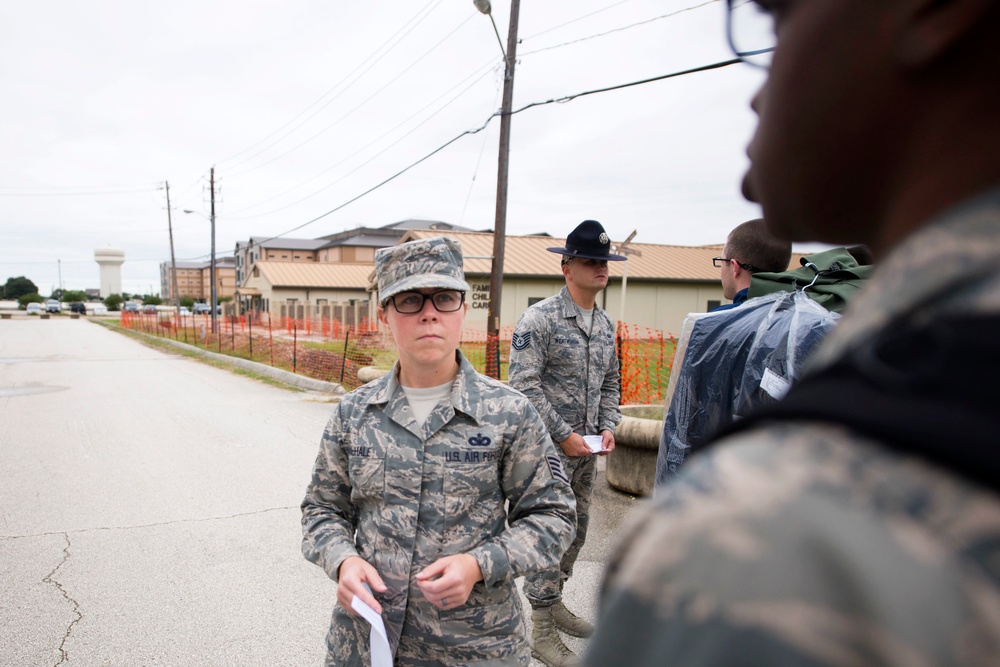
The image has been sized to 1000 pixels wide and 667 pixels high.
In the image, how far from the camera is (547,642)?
3.41m

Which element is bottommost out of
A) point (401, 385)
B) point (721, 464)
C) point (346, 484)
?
point (346, 484)

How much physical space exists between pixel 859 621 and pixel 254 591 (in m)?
4.31

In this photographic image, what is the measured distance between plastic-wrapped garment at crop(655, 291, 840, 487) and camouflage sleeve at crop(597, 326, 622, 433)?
4.81 feet

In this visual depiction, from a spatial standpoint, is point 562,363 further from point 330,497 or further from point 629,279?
point 629,279

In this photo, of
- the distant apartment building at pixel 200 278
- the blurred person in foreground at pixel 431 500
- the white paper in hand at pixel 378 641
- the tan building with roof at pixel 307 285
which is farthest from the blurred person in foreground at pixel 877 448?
the distant apartment building at pixel 200 278

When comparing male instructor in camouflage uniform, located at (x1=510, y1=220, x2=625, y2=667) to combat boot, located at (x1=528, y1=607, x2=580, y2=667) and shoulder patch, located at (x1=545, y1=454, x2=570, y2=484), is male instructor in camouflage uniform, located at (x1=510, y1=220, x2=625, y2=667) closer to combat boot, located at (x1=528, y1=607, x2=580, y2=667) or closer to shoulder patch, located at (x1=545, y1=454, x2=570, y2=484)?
combat boot, located at (x1=528, y1=607, x2=580, y2=667)

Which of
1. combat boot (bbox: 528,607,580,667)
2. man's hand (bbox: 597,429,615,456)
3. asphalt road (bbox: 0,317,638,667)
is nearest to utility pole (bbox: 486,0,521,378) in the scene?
asphalt road (bbox: 0,317,638,667)

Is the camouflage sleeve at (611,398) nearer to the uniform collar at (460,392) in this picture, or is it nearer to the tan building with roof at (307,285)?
the uniform collar at (460,392)

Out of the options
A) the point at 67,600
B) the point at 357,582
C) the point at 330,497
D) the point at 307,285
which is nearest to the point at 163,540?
the point at 67,600

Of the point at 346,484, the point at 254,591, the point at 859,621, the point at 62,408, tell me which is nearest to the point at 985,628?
the point at 859,621

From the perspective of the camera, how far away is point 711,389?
2283mm

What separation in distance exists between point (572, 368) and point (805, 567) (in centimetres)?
342

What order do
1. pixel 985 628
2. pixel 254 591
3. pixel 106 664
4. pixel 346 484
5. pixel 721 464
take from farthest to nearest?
pixel 254 591
pixel 106 664
pixel 346 484
pixel 721 464
pixel 985 628

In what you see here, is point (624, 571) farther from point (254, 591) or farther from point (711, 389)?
point (254, 591)
